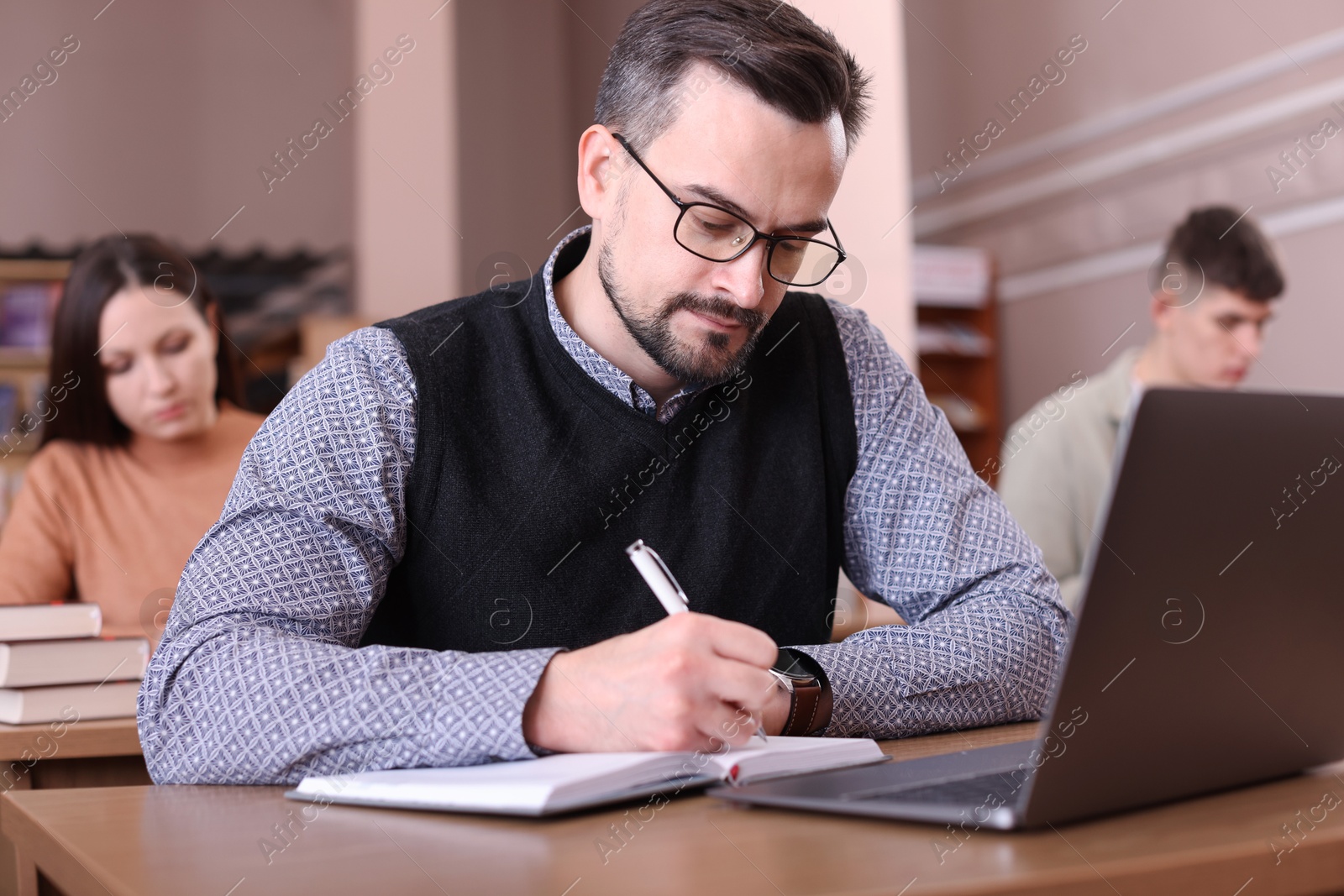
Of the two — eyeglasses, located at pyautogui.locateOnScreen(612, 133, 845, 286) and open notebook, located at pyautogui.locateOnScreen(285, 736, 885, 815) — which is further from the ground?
eyeglasses, located at pyautogui.locateOnScreen(612, 133, 845, 286)

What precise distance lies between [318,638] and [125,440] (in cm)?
170

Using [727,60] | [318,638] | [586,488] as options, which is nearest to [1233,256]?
[727,60]

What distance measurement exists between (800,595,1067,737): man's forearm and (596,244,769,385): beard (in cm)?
34

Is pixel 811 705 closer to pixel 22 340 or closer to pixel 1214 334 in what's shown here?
pixel 1214 334

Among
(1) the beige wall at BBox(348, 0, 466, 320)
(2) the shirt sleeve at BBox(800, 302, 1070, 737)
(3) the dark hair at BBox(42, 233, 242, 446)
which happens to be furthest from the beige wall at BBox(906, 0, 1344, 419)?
(3) the dark hair at BBox(42, 233, 242, 446)

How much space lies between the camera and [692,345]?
1.29 meters

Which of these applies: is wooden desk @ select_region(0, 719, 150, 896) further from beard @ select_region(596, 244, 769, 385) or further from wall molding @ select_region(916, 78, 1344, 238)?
wall molding @ select_region(916, 78, 1344, 238)

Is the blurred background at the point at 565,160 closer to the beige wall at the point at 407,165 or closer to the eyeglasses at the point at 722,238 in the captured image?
the beige wall at the point at 407,165

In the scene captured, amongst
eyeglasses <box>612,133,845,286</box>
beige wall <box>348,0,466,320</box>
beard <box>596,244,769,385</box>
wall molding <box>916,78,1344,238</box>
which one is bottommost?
beard <box>596,244,769,385</box>

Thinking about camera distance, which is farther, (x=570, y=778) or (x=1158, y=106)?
(x=1158, y=106)

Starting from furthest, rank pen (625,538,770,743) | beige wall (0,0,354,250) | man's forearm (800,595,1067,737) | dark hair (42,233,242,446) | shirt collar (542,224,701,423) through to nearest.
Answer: beige wall (0,0,354,250)
dark hair (42,233,242,446)
shirt collar (542,224,701,423)
man's forearm (800,595,1067,737)
pen (625,538,770,743)

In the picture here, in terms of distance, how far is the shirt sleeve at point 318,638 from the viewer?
879 mm

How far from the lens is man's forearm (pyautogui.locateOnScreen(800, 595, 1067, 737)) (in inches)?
41.2

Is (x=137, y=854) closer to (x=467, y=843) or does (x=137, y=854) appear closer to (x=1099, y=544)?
(x=467, y=843)
